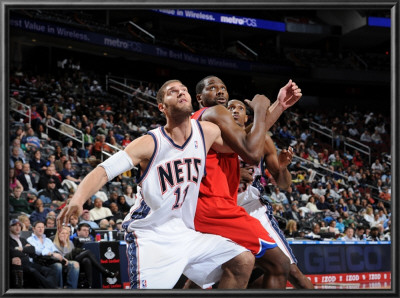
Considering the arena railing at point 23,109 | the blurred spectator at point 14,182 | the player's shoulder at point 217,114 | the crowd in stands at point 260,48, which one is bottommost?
the blurred spectator at point 14,182

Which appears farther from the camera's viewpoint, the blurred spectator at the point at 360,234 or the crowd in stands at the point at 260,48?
the crowd in stands at the point at 260,48

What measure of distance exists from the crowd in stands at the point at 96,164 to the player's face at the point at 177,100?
4.81ft

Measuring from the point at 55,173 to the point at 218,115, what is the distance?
22.6 feet

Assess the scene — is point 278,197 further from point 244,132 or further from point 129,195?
point 244,132

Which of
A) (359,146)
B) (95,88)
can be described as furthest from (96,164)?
(359,146)

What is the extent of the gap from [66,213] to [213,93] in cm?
161

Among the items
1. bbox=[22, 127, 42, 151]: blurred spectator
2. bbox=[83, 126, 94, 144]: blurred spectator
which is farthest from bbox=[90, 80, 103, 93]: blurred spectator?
bbox=[22, 127, 42, 151]: blurred spectator

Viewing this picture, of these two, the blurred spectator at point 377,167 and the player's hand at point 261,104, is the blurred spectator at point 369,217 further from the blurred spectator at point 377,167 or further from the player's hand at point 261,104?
the player's hand at point 261,104

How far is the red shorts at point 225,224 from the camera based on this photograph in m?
3.69

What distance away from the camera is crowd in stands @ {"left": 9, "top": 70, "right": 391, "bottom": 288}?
24.0 ft

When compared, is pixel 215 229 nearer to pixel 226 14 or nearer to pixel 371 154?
pixel 371 154

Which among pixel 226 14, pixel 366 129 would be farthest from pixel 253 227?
pixel 226 14

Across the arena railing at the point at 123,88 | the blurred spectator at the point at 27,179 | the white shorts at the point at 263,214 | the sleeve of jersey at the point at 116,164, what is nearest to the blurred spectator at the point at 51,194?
the blurred spectator at the point at 27,179

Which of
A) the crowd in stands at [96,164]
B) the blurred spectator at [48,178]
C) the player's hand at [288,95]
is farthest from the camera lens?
the blurred spectator at [48,178]
